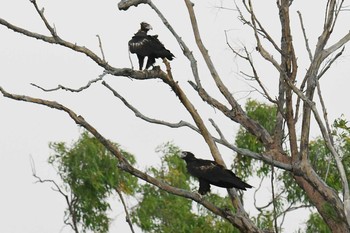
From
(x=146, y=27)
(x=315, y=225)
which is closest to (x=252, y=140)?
(x=315, y=225)

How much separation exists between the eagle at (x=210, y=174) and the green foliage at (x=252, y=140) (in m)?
12.1

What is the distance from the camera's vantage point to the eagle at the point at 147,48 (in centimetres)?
1383

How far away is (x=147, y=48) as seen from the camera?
1412 cm

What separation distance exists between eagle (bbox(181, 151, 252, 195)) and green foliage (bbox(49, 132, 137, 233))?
510 inches

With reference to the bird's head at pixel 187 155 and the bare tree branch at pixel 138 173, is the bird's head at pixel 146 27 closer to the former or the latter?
the bird's head at pixel 187 155

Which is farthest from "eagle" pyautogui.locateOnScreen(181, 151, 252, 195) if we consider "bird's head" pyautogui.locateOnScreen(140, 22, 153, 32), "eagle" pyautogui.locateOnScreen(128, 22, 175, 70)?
"bird's head" pyautogui.locateOnScreen(140, 22, 153, 32)

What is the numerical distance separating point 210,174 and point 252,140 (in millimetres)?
14158

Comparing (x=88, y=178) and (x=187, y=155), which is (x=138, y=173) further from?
(x=88, y=178)

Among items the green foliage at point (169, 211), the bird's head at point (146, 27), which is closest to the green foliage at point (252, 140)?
the green foliage at point (169, 211)

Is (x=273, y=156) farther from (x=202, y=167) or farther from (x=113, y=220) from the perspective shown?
(x=113, y=220)

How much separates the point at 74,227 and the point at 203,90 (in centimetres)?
1446

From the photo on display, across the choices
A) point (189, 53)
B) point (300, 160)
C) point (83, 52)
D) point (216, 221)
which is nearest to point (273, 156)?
point (300, 160)

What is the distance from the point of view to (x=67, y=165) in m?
27.4

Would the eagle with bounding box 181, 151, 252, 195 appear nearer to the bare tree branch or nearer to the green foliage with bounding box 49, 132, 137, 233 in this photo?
the bare tree branch
